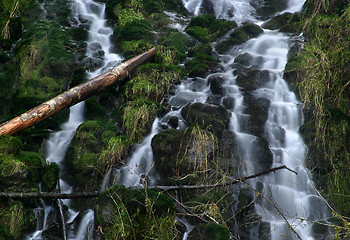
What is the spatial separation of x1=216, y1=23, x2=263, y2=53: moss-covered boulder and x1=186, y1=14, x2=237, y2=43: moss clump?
0.62 metres

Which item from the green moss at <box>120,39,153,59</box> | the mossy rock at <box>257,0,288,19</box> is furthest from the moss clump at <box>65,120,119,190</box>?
the mossy rock at <box>257,0,288,19</box>

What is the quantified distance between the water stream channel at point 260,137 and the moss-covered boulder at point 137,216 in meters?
0.40

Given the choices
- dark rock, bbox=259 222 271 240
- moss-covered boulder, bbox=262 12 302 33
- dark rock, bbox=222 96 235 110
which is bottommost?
dark rock, bbox=259 222 271 240

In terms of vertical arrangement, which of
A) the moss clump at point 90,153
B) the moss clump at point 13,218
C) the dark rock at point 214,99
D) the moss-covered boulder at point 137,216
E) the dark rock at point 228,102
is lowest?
the moss clump at point 90,153

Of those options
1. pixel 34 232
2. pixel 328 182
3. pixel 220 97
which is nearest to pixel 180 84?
pixel 220 97

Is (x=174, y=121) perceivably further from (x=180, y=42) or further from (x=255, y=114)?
(x=180, y=42)

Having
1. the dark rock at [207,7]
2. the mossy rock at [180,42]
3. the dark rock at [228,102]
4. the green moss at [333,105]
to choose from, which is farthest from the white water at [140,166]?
the dark rock at [207,7]

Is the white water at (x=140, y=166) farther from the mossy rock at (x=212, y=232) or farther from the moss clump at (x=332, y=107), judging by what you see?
the moss clump at (x=332, y=107)

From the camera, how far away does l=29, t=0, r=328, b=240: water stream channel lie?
5.10 m

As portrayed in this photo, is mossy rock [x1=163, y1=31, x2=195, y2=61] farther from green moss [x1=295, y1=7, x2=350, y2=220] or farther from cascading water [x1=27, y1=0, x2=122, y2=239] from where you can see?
green moss [x1=295, y1=7, x2=350, y2=220]

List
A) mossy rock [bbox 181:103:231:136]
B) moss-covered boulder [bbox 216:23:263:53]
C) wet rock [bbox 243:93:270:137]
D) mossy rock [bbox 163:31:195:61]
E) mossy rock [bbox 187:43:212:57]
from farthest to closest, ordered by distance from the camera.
Result: moss-covered boulder [bbox 216:23:263:53]
mossy rock [bbox 187:43:212:57]
mossy rock [bbox 163:31:195:61]
wet rock [bbox 243:93:270:137]
mossy rock [bbox 181:103:231:136]

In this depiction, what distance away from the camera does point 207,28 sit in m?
12.0

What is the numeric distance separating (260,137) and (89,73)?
4.93 meters

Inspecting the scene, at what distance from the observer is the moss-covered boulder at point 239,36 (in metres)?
10.5
